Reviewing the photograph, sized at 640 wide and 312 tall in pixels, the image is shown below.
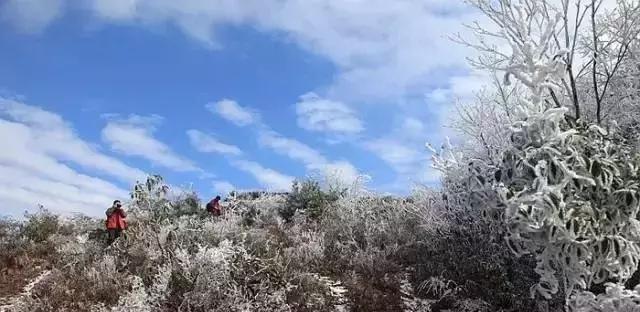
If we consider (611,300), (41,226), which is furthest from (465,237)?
(41,226)

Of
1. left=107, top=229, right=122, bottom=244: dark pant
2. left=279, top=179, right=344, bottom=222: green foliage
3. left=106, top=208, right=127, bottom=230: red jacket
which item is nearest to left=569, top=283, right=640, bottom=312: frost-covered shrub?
left=279, top=179, right=344, bottom=222: green foliage

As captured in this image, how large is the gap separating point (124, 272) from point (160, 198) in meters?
2.99

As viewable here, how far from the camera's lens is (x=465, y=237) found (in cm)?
1210

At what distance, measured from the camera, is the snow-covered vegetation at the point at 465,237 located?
716cm

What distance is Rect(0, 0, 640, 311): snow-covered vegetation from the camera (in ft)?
23.5

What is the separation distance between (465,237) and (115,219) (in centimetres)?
723

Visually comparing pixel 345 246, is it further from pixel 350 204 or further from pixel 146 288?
pixel 146 288

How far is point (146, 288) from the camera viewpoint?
11.3 metres

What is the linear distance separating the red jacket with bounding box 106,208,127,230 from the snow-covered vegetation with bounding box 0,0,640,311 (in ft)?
0.98

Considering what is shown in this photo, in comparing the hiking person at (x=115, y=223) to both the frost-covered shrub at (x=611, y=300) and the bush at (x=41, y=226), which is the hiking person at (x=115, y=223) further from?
the frost-covered shrub at (x=611, y=300)

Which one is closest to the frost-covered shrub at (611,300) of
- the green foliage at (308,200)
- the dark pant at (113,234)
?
the green foliage at (308,200)

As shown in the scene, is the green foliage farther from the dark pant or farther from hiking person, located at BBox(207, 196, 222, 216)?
the dark pant

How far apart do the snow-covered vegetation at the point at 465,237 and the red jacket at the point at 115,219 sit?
300mm

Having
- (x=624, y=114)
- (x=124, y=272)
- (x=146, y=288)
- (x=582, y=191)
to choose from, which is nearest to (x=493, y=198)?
(x=582, y=191)
